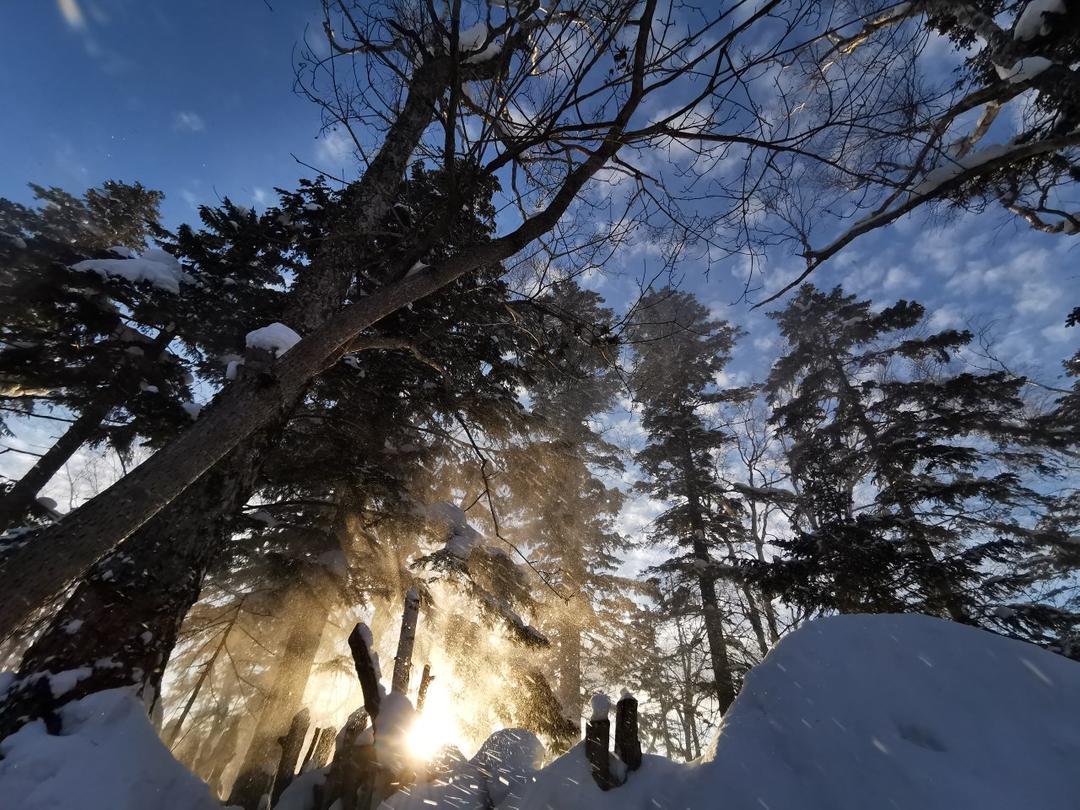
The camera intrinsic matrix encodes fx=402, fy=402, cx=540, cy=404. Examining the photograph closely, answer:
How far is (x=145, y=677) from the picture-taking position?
273 centimetres

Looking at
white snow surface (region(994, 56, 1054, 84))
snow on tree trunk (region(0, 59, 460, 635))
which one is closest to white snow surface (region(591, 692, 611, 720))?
snow on tree trunk (region(0, 59, 460, 635))

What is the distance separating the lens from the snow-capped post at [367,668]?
2.97 metres

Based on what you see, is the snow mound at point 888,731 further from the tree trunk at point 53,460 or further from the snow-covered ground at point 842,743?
the tree trunk at point 53,460

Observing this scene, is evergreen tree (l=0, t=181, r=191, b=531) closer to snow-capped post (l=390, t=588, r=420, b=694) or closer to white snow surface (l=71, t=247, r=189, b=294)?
white snow surface (l=71, t=247, r=189, b=294)

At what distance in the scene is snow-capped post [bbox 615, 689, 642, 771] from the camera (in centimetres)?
246

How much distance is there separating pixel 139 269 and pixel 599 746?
8.43m

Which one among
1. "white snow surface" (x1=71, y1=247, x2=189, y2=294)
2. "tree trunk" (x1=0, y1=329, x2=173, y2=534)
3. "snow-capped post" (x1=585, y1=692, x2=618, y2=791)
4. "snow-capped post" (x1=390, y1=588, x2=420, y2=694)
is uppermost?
→ "white snow surface" (x1=71, y1=247, x2=189, y2=294)

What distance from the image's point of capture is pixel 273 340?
2.70 m

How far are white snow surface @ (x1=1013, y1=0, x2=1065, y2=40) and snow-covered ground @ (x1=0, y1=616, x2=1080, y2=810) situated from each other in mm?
5732

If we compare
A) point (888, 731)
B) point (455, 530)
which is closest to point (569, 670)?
point (455, 530)

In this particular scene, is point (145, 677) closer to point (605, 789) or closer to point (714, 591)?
point (605, 789)

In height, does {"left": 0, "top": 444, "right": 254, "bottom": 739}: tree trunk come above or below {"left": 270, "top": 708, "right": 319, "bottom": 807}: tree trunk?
above

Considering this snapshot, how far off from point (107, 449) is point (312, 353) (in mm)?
8997

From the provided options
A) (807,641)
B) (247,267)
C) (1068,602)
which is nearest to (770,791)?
(807,641)
